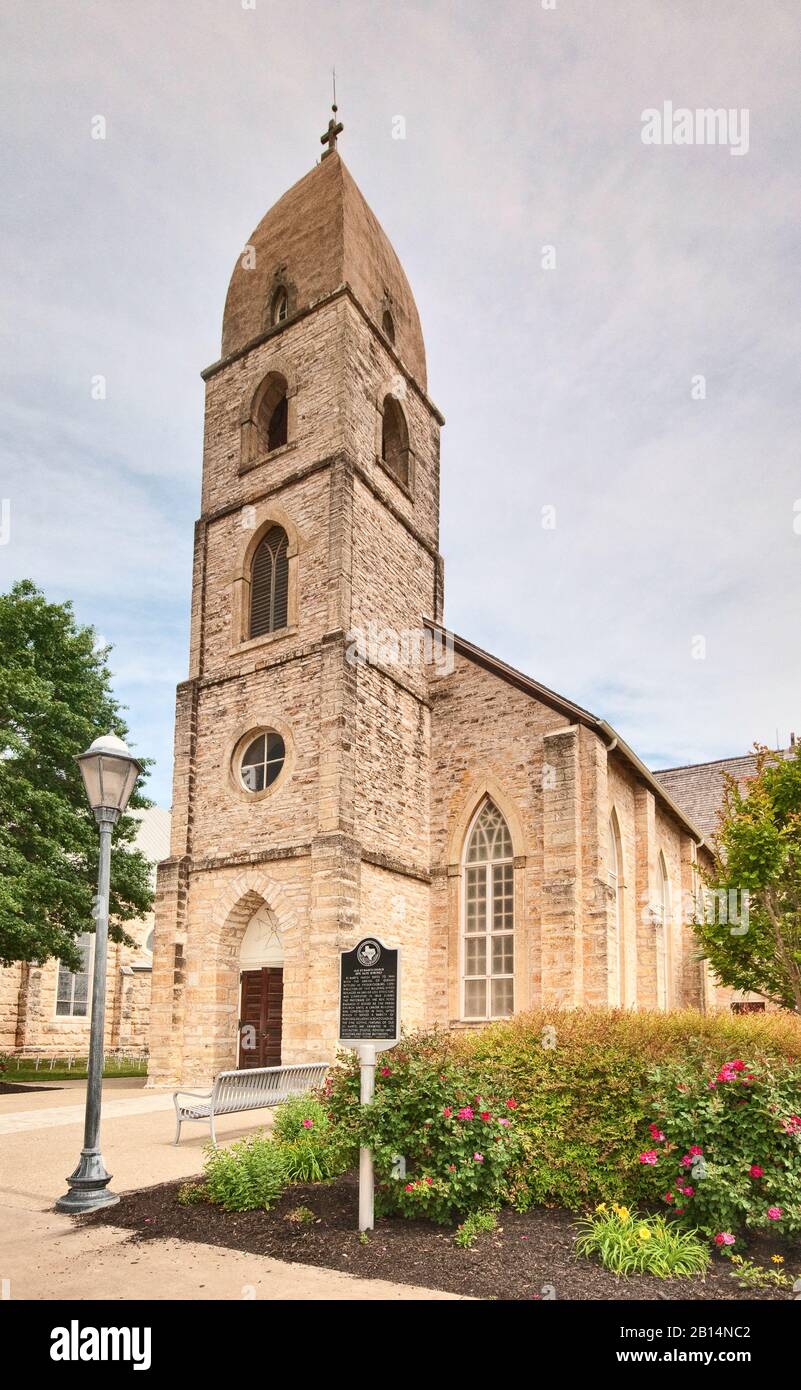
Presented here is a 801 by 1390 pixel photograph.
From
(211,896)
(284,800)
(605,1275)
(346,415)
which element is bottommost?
(605,1275)

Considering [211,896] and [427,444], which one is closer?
[211,896]

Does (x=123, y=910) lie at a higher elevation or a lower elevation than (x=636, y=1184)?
higher

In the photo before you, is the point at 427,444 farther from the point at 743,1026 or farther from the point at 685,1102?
the point at 685,1102

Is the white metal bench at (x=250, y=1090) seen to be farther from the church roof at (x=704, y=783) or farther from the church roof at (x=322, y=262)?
the church roof at (x=704, y=783)

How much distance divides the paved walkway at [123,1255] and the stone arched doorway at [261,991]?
6278 mm

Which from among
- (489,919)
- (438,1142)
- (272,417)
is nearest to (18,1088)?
(489,919)

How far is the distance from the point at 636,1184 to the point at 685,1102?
0.78 meters

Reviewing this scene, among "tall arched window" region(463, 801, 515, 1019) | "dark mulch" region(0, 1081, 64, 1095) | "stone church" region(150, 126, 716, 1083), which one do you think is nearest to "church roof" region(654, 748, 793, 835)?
"stone church" region(150, 126, 716, 1083)

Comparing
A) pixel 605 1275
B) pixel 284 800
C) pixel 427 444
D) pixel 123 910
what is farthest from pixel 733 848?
pixel 123 910

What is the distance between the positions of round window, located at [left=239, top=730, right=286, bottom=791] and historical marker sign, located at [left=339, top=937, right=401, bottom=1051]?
1126 centimetres

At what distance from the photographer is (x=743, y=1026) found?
31.9 feet

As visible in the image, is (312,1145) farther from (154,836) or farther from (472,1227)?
(154,836)

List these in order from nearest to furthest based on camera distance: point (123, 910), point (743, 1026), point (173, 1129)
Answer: point (743, 1026) → point (173, 1129) → point (123, 910)

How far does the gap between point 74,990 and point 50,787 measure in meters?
12.6
